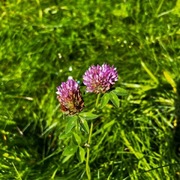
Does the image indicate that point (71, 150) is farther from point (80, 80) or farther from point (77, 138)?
point (80, 80)

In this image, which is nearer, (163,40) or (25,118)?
Result: (25,118)

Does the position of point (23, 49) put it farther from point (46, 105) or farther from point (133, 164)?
point (133, 164)

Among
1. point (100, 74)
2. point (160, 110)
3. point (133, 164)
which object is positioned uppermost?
point (100, 74)

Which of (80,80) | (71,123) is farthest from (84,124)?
(80,80)

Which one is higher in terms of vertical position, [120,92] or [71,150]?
[120,92]

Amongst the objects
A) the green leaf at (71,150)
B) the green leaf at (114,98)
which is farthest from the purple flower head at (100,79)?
the green leaf at (71,150)

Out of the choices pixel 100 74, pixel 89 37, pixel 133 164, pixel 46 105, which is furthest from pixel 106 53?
pixel 100 74

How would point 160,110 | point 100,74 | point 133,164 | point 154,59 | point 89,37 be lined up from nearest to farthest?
point 100,74
point 133,164
point 160,110
point 154,59
point 89,37
